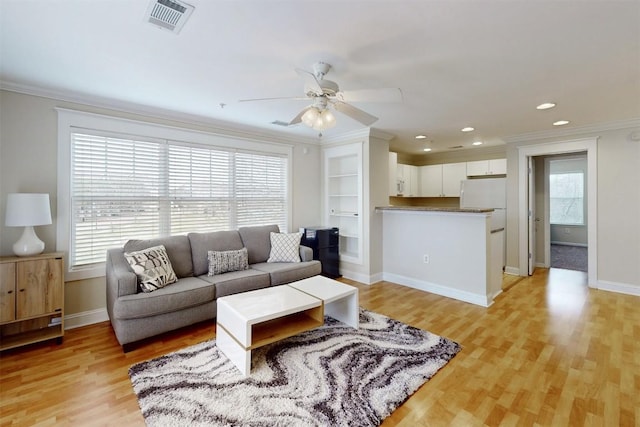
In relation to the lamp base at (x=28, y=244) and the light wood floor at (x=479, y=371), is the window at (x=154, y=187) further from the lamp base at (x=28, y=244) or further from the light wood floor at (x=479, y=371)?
the light wood floor at (x=479, y=371)

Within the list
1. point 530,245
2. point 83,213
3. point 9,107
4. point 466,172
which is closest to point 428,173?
point 466,172

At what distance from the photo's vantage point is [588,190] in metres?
4.30

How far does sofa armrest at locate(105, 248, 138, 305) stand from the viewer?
266 centimetres

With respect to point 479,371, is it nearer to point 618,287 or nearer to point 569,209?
point 618,287

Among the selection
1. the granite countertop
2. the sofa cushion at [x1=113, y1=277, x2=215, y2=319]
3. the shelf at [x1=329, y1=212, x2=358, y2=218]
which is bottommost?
the sofa cushion at [x1=113, y1=277, x2=215, y2=319]

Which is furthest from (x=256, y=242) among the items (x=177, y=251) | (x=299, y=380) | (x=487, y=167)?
(x=487, y=167)

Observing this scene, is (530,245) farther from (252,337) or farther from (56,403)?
(56,403)

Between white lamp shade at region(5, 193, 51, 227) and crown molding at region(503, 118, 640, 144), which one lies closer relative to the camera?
white lamp shade at region(5, 193, 51, 227)

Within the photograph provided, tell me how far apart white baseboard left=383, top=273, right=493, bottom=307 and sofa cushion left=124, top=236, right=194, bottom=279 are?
3.02 m

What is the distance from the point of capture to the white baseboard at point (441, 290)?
3704 mm

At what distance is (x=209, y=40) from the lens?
2.02m

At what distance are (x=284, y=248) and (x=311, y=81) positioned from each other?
2525 millimetres

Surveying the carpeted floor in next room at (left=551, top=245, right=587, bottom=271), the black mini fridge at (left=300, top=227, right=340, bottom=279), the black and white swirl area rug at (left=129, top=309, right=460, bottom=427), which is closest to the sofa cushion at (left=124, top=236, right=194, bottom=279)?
the black and white swirl area rug at (left=129, top=309, right=460, bottom=427)

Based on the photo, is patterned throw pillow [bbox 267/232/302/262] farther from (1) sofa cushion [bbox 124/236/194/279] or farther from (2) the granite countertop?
(2) the granite countertop
